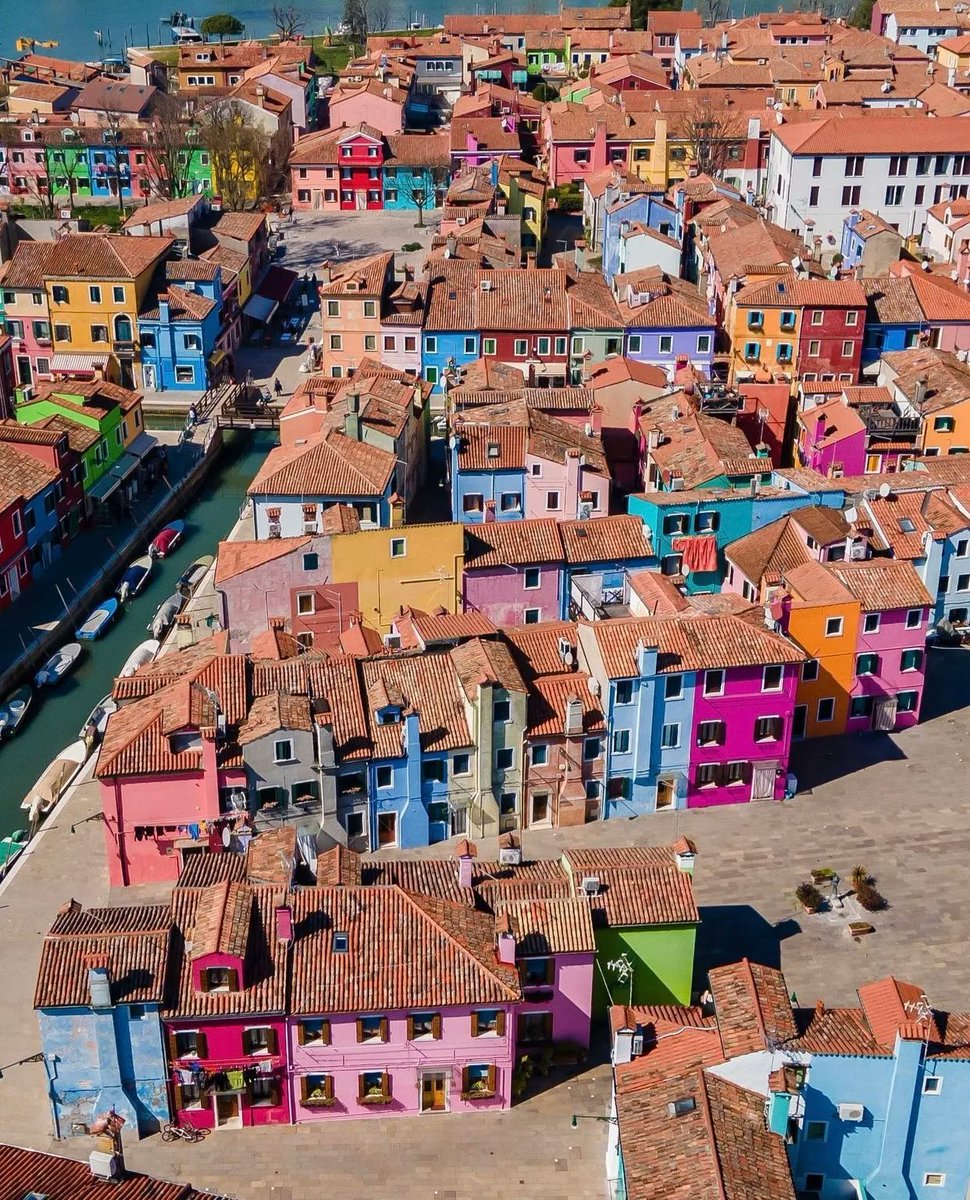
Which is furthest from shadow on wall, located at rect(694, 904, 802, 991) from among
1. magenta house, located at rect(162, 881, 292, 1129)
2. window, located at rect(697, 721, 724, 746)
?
magenta house, located at rect(162, 881, 292, 1129)

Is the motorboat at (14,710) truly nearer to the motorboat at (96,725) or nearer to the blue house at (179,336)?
the motorboat at (96,725)

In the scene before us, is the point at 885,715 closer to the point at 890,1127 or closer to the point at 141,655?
the point at 890,1127

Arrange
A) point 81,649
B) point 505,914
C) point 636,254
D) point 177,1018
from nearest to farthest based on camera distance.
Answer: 1. point 177,1018
2. point 505,914
3. point 81,649
4. point 636,254

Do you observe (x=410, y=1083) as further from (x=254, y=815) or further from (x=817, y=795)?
(x=817, y=795)

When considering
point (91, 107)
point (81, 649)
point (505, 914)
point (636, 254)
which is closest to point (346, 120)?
point (91, 107)

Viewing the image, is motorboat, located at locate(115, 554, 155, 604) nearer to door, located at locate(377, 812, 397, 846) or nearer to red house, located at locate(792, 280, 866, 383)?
door, located at locate(377, 812, 397, 846)

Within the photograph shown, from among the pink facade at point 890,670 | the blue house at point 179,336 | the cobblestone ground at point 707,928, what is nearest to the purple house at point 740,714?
the cobblestone ground at point 707,928
